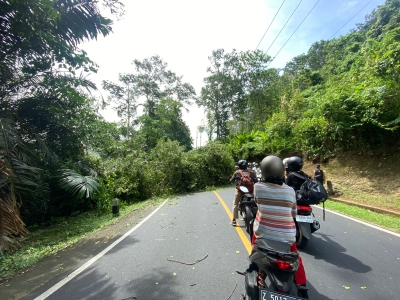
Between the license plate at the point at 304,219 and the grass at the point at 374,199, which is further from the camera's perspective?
the grass at the point at 374,199

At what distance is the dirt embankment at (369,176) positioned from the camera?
8.57 meters

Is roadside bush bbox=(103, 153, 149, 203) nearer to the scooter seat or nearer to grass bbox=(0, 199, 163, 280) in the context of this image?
grass bbox=(0, 199, 163, 280)

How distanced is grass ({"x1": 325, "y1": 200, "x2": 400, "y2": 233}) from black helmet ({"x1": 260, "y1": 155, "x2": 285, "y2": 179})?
510 centimetres

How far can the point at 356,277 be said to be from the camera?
3371 millimetres

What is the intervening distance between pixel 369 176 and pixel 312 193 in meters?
8.45

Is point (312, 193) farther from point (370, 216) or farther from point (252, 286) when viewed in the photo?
point (370, 216)

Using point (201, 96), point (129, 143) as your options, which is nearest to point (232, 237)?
point (129, 143)

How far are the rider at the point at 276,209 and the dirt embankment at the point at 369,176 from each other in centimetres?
723

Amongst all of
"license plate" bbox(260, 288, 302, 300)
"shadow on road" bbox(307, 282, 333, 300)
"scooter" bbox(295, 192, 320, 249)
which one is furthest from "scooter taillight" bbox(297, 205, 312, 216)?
"license plate" bbox(260, 288, 302, 300)

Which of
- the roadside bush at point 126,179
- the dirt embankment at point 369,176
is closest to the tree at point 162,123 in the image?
the roadside bush at point 126,179

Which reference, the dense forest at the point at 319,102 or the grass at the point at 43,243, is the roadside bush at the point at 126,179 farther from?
the dense forest at the point at 319,102

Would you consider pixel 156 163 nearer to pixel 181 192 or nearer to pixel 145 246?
pixel 181 192

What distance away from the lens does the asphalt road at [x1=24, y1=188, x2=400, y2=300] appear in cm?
312

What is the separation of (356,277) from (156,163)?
13268 mm
